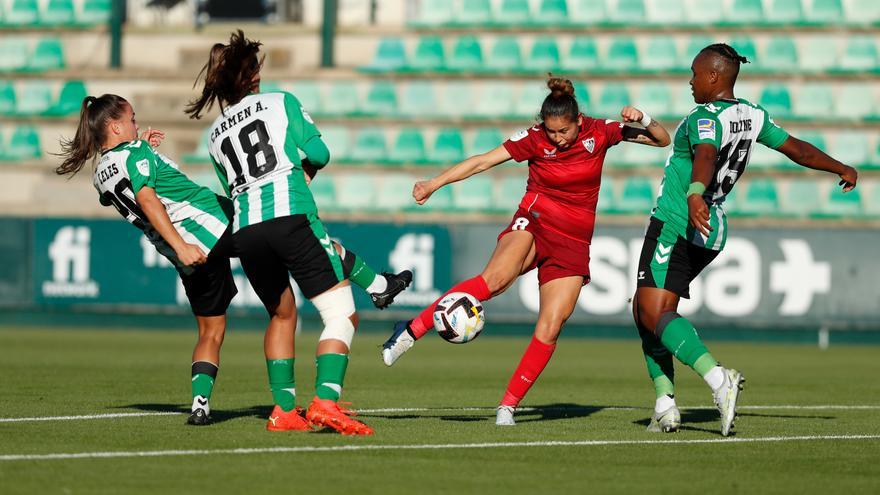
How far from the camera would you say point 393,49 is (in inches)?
1059

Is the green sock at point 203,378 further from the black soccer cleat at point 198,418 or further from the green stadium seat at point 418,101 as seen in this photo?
the green stadium seat at point 418,101

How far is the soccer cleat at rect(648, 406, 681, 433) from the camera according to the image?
8508mm

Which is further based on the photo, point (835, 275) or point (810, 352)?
point (835, 275)

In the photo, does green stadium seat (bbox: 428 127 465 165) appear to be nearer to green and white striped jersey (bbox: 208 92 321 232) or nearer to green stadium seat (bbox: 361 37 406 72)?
green stadium seat (bbox: 361 37 406 72)

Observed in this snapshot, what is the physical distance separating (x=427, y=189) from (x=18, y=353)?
29.3 ft

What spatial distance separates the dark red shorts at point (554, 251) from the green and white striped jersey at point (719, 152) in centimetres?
63

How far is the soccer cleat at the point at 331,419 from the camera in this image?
8.01 m

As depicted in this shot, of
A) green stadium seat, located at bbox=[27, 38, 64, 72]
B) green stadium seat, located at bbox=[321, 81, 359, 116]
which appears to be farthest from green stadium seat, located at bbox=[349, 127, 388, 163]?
green stadium seat, located at bbox=[27, 38, 64, 72]

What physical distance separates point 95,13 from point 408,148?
742 centimetres

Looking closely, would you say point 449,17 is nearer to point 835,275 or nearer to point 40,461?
point 835,275

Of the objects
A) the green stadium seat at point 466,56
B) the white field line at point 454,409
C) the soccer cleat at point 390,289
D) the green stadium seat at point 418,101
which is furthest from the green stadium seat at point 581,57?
→ the soccer cleat at point 390,289

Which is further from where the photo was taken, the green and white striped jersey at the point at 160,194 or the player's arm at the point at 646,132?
the player's arm at the point at 646,132

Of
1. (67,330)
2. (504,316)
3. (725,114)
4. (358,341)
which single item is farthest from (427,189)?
(67,330)

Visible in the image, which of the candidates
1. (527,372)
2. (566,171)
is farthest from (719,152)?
(527,372)
